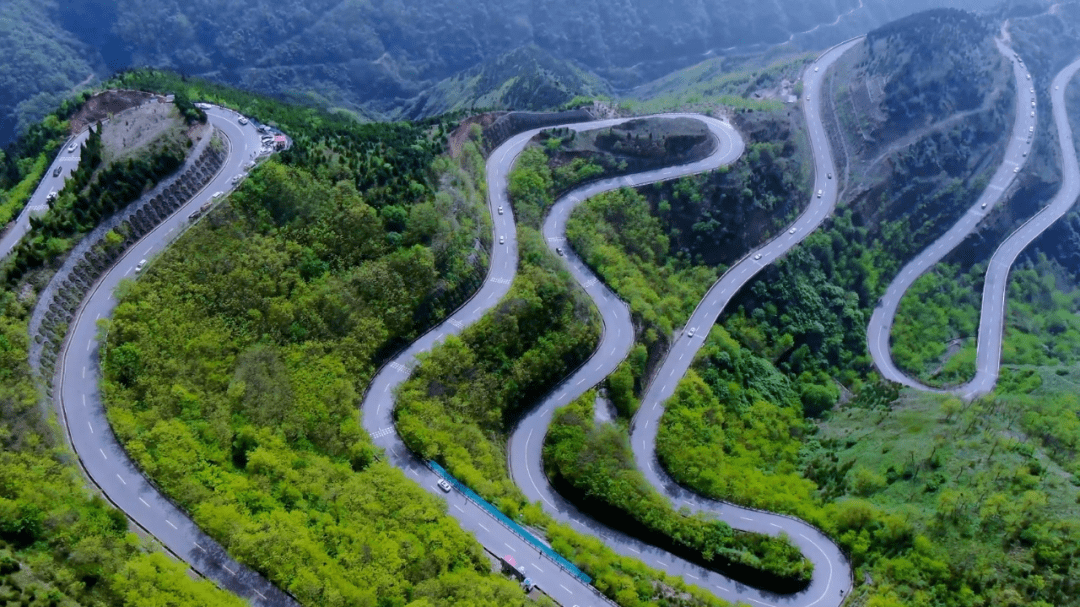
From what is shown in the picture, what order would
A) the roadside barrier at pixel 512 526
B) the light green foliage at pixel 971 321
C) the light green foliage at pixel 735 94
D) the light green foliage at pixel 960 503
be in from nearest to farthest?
1. the roadside barrier at pixel 512 526
2. the light green foliage at pixel 960 503
3. the light green foliage at pixel 971 321
4. the light green foliage at pixel 735 94

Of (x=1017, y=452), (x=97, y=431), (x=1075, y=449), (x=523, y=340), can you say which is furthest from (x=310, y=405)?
(x=1075, y=449)

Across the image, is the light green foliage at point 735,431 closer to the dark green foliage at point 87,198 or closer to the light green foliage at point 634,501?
the light green foliage at point 634,501

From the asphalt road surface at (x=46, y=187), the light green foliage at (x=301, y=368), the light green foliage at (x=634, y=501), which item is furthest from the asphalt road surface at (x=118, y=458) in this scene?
the light green foliage at (x=634, y=501)

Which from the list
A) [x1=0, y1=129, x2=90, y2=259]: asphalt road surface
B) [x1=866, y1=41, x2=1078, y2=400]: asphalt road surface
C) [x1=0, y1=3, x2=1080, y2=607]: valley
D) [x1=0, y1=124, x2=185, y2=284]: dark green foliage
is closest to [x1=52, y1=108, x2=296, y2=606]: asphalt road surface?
[x1=0, y1=3, x2=1080, y2=607]: valley

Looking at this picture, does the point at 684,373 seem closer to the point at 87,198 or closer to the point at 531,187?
the point at 531,187

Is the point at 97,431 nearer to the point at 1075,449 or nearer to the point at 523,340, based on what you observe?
the point at 523,340
